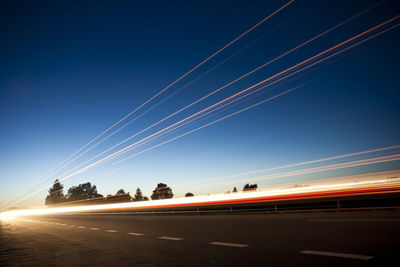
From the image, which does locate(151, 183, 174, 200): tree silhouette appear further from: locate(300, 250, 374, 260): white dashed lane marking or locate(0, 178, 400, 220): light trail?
locate(300, 250, 374, 260): white dashed lane marking

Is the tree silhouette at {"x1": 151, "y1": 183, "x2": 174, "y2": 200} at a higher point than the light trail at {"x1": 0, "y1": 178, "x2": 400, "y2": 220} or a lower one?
higher

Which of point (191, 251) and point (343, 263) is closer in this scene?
point (343, 263)

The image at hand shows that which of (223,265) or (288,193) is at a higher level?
(288,193)

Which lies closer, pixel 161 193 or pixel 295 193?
pixel 295 193

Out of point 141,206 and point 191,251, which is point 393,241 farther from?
point 141,206

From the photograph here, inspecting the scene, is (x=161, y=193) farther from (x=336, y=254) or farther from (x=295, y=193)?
(x=336, y=254)

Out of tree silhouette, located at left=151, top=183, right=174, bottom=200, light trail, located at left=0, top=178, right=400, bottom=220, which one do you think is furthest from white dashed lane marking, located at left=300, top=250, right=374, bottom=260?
tree silhouette, located at left=151, top=183, right=174, bottom=200

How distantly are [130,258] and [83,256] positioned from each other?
1.18 m

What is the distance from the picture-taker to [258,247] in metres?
5.18

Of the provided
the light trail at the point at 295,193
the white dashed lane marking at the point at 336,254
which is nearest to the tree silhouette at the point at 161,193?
the light trail at the point at 295,193

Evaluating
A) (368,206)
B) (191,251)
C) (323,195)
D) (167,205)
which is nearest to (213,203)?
(167,205)

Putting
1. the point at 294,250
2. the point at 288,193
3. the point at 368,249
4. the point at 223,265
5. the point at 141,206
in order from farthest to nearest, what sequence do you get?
the point at 141,206 < the point at 288,193 < the point at 294,250 < the point at 368,249 < the point at 223,265

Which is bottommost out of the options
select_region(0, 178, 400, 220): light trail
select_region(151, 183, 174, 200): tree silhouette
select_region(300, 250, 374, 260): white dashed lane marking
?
select_region(300, 250, 374, 260): white dashed lane marking

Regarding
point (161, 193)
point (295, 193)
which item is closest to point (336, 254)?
point (295, 193)
